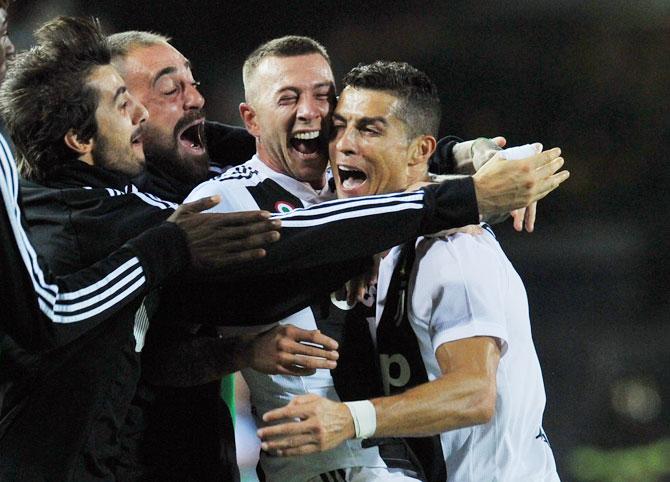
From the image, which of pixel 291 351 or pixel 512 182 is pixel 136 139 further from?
pixel 512 182

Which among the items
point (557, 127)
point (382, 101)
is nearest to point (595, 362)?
point (557, 127)

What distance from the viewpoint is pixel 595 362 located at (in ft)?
16.0

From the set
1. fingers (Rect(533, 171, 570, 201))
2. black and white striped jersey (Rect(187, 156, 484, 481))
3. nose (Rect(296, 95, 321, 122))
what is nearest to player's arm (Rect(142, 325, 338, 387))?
black and white striped jersey (Rect(187, 156, 484, 481))

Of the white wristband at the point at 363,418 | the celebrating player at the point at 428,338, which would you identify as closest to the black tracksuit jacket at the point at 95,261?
the celebrating player at the point at 428,338

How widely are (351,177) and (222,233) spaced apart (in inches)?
22.6

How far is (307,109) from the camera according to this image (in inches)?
107

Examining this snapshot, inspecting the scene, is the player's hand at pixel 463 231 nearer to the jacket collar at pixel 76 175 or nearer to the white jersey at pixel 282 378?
the white jersey at pixel 282 378

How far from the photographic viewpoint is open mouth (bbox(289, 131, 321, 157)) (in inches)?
107

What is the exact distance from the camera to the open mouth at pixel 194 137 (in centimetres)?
291

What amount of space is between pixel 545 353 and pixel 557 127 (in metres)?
1.12

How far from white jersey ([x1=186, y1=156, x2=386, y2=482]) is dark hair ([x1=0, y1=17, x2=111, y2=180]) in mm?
373

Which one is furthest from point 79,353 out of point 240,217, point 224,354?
point 240,217

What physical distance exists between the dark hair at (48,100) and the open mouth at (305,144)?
0.58 metres

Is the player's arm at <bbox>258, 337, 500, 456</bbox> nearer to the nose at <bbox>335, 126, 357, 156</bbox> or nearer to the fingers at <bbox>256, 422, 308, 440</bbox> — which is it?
the fingers at <bbox>256, 422, 308, 440</bbox>
